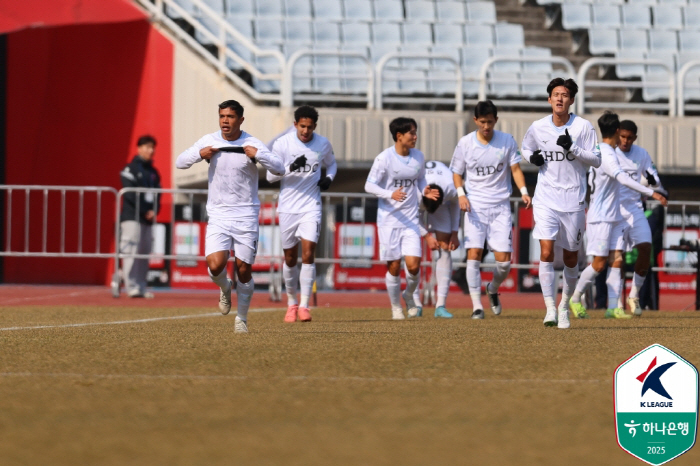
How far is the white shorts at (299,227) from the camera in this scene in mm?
10930

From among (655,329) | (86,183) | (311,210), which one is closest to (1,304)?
Answer: (311,210)

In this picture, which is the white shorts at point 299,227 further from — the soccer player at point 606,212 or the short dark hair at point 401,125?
the soccer player at point 606,212

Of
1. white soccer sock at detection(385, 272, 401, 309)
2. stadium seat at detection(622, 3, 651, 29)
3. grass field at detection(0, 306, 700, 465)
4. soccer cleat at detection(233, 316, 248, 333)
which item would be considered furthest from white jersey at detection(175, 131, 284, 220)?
stadium seat at detection(622, 3, 651, 29)

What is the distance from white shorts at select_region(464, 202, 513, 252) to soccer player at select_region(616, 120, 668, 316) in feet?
5.03

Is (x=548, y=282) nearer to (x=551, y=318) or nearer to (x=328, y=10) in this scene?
(x=551, y=318)

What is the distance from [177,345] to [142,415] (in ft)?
9.87

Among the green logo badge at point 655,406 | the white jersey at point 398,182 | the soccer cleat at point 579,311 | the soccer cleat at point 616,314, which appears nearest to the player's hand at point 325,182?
the white jersey at point 398,182

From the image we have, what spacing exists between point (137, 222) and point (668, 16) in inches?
460

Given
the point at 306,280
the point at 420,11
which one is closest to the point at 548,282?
the point at 306,280

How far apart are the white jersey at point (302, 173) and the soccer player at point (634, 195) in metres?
3.32

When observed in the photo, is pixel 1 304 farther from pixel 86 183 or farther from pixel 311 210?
pixel 86 183

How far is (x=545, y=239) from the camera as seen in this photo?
985cm

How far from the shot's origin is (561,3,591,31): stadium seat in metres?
21.3

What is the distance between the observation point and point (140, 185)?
1534cm
